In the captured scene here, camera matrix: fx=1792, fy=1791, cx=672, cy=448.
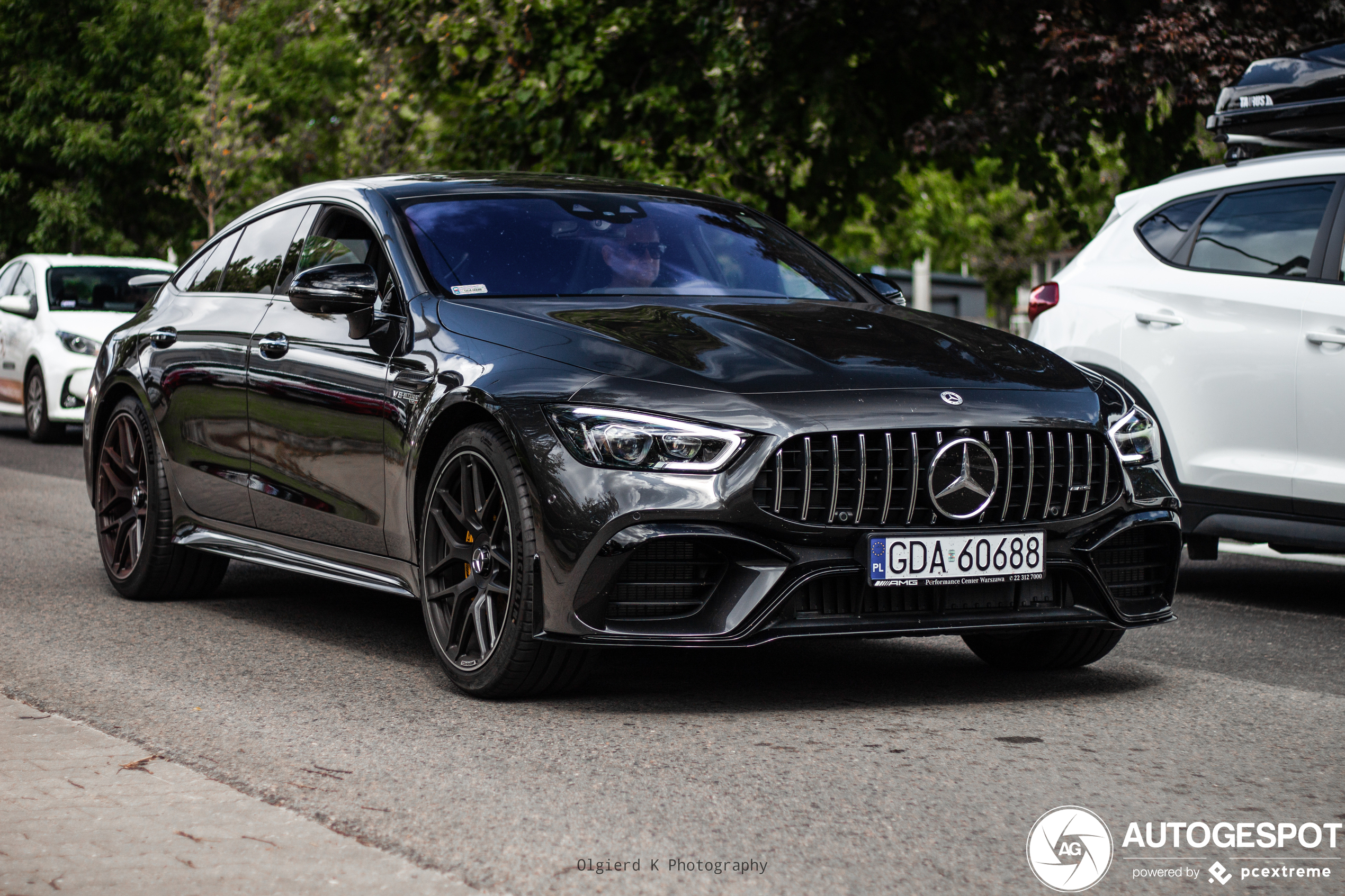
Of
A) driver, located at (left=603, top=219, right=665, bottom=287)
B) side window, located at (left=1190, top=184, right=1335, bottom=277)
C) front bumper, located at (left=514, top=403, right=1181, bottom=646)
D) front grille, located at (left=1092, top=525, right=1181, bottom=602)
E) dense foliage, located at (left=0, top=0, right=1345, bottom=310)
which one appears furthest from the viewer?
dense foliage, located at (left=0, top=0, right=1345, bottom=310)

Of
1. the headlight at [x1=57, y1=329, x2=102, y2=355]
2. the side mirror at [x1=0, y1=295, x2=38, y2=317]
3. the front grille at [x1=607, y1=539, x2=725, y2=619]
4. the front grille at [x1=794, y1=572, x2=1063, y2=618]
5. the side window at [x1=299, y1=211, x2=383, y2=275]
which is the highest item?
the side window at [x1=299, y1=211, x2=383, y2=275]

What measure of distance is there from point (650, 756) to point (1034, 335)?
4.40m

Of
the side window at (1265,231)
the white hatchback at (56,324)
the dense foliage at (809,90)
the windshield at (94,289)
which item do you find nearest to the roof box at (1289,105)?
the side window at (1265,231)

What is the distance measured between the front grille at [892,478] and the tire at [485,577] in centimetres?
71

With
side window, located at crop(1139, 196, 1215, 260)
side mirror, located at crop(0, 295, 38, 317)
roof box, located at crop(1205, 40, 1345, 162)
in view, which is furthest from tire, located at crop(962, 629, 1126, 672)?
side mirror, located at crop(0, 295, 38, 317)

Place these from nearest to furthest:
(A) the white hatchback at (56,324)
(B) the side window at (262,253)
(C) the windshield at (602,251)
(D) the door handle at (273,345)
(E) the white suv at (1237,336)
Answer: (C) the windshield at (602,251) < (D) the door handle at (273,345) < (B) the side window at (262,253) < (E) the white suv at (1237,336) < (A) the white hatchback at (56,324)

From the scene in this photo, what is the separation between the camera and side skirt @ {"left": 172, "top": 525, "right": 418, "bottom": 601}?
19.0ft

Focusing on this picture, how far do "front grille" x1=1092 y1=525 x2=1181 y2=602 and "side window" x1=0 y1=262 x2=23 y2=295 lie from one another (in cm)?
1563

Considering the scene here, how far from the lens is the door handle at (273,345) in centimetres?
631

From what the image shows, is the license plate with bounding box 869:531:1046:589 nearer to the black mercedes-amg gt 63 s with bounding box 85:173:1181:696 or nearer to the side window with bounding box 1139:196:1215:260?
the black mercedes-amg gt 63 s with bounding box 85:173:1181:696

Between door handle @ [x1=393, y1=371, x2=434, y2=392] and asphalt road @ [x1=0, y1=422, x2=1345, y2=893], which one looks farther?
door handle @ [x1=393, y1=371, x2=434, y2=392]

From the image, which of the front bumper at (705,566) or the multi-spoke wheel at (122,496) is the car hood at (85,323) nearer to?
the multi-spoke wheel at (122,496)

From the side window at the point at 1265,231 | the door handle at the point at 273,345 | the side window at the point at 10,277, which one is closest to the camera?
the door handle at the point at 273,345

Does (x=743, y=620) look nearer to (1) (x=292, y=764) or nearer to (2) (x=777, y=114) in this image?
(1) (x=292, y=764)
